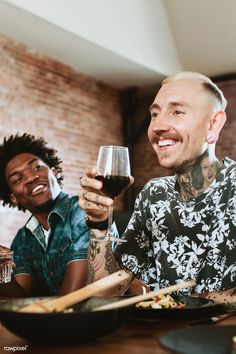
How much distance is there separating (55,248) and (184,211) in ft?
3.57

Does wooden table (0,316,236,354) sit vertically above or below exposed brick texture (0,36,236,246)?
below

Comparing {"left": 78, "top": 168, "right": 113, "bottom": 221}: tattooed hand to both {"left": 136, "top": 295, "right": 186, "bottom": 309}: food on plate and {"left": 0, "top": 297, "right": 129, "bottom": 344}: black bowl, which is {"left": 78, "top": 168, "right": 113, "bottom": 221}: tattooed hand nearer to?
{"left": 136, "top": 295, "right": 186, "bottom": 309}: food on plate

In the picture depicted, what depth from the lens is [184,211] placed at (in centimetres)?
167

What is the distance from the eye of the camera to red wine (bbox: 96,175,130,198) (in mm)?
1313

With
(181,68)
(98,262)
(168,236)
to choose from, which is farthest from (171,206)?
(181,68)

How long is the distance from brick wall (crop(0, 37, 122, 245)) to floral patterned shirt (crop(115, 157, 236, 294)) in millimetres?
2799

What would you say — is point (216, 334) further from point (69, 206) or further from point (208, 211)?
point (69, 206)

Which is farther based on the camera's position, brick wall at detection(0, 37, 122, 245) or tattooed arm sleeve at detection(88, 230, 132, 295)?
brick wall at detection(0, 37, 122, 245)

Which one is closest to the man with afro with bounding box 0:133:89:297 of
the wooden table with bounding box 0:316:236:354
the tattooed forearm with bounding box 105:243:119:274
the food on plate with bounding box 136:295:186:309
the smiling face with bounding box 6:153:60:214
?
the smiling face with bounding box 6:153:60:214

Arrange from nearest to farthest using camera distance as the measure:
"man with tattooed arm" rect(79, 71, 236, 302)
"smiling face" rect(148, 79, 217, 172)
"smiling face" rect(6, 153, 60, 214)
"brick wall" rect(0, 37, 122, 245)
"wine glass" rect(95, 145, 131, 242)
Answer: "wine glass" rect(95, 145, 131, 242) → "man with tattooed arm" rect(79, 71, 236, 302) → "smiling face" rect(148, 79, 217, 172) → "smiling face" rect(6, 153, 60, 214) → "brick wall" rect(0, 37, 122, 245)

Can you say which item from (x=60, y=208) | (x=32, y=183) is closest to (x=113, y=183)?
(x=60, y=208)

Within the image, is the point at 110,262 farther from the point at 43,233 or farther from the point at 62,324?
the point at 43,233

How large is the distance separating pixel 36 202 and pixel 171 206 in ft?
4.46

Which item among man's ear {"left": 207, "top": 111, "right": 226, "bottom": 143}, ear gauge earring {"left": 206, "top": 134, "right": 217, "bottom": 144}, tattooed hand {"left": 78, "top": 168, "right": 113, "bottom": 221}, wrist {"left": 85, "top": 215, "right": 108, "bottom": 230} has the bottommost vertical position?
wrist {"left": 85, "top": 215, "right": 108, "bottom": 230}
